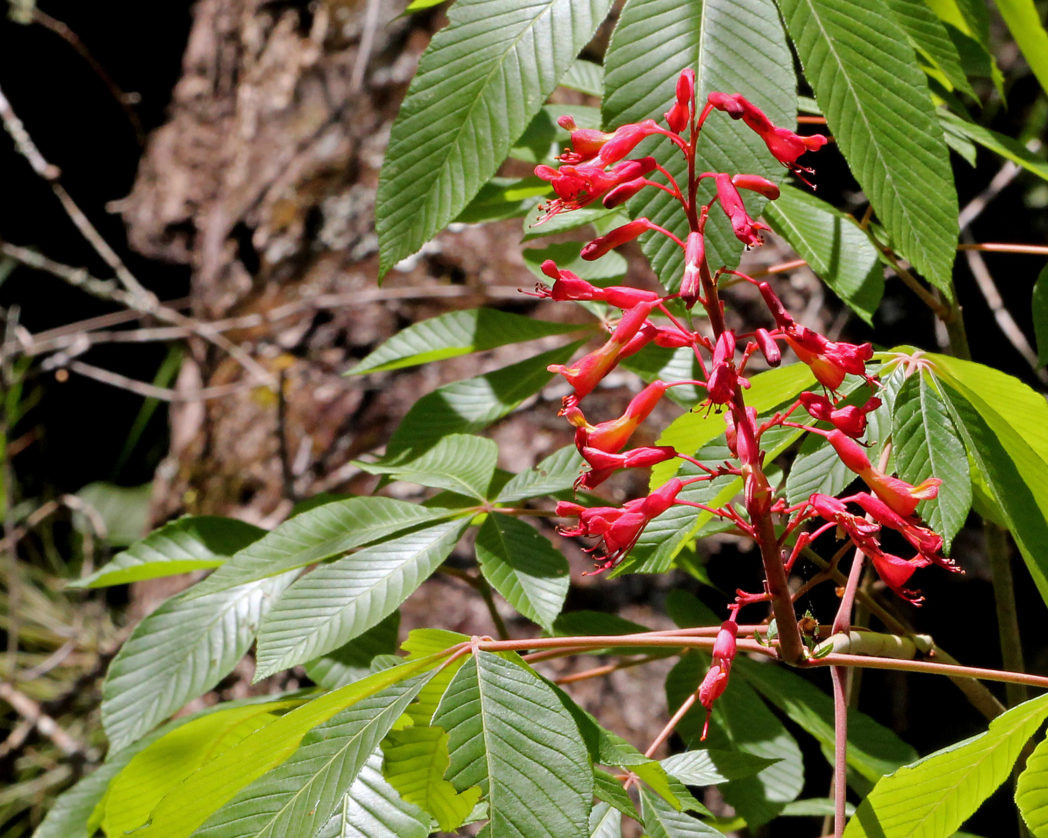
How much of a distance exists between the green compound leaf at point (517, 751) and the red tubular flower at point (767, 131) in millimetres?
459

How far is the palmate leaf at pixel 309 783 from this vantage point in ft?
2.10

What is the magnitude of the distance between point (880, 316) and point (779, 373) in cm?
144

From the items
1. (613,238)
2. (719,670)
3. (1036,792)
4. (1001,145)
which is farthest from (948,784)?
(1001,145)

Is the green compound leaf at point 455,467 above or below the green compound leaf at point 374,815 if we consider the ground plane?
above

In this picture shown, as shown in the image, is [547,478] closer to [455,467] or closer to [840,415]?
[455,467]

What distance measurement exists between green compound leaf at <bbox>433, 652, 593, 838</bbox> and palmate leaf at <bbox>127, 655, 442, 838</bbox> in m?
0.07

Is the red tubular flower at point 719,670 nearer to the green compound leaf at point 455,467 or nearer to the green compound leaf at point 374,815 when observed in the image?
the green compound leaf at point 374,815

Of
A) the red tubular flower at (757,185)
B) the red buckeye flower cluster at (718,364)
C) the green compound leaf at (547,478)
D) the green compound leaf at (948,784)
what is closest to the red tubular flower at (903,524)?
the red buckeye flower cluster at (718,364)

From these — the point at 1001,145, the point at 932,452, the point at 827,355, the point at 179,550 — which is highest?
the point at 1001,145

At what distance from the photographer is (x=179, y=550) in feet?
3.99

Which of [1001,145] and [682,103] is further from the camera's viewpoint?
[1001,145]

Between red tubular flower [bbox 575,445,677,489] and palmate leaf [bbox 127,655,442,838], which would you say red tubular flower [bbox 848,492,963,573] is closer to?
red tubular flower [bbox 575,445,677,489]

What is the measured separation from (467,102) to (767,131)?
0.27 meters

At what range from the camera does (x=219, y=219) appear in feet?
8.32
